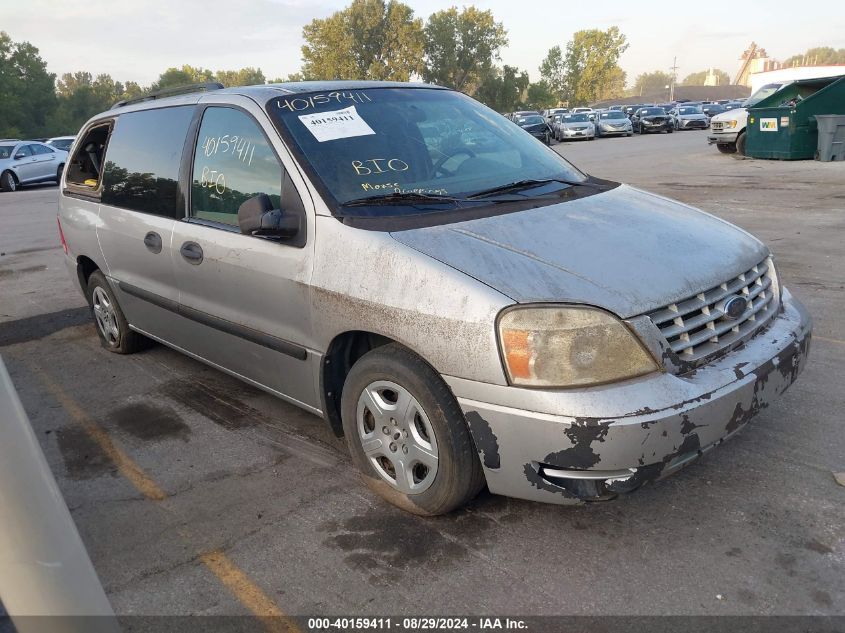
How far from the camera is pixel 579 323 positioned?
2467 mm

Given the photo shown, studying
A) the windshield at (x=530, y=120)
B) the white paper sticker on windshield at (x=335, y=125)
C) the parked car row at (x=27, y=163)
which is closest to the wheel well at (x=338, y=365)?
the white paper sticker on windshield at (x=335, y=125)

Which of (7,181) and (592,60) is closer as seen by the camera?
(7,181)

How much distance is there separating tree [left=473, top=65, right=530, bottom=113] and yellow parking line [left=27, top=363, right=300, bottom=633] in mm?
81507

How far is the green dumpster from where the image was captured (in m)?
16.1

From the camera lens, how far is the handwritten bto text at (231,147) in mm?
3543

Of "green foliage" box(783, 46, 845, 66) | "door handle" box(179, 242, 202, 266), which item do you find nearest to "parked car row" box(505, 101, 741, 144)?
"door handle" box(179, 242, 202, 266)

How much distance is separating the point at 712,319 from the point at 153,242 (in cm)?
311

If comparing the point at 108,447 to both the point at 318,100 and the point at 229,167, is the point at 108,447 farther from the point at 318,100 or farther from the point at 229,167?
the point at 318,100

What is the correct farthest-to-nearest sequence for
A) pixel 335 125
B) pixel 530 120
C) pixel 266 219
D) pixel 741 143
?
pixel 530 120 < pixel 741 143 < pixel 335 125 < pixel 266 219

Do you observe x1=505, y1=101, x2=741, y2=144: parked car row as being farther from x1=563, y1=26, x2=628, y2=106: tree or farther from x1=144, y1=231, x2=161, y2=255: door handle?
x1=563, y1=26, x2=628, y2=106: tree

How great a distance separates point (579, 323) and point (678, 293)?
0.44 m

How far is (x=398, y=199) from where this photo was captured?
3197 millimetres

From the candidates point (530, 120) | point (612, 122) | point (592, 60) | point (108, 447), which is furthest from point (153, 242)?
point (592, 60)

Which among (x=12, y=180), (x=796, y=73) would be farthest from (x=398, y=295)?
(x=796, y=73)
